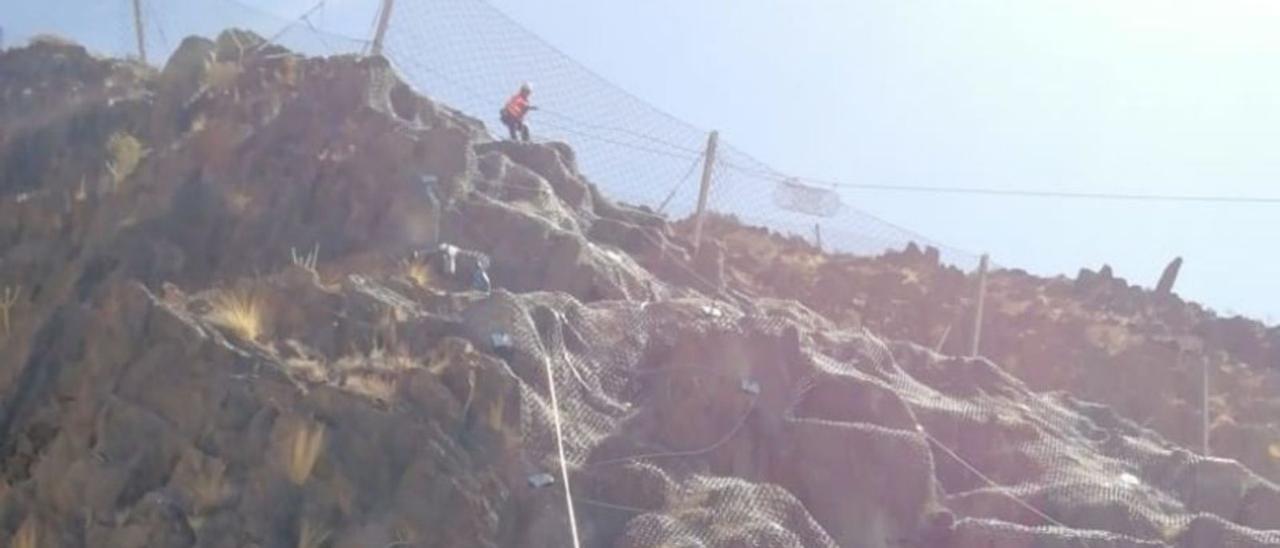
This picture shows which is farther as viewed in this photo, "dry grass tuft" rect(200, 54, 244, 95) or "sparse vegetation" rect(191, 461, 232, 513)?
"dry grass tuft" rect(200, 54, 244, 95)

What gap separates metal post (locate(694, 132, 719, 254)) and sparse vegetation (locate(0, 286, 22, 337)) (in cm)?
633

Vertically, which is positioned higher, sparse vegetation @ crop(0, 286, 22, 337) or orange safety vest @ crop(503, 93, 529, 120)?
orange safety vest @ crop(503, 93, 529, 120)

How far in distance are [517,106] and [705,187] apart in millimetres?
2068

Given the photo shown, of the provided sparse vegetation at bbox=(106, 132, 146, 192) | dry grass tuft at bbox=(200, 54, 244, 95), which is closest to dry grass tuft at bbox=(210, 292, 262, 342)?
sparse vegetation at bbox=(106, 132, 146, 192)

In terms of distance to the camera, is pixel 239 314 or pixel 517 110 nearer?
pixel 239 314

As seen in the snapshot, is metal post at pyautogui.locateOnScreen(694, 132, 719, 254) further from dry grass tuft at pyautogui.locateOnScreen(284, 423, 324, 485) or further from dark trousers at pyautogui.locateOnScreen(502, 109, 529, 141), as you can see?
dry grass tuft at pyautogui.locateOnScreen(284, 423, 324, 485)

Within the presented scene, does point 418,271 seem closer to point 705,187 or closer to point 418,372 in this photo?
point 418,372

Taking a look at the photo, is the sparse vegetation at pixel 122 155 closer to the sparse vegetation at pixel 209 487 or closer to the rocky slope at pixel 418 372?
the rocky slope at pixel 418 372

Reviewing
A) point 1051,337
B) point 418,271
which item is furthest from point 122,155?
point 1051,337

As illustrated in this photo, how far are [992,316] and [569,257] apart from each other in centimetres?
1152

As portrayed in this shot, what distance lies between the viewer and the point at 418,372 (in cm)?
1150

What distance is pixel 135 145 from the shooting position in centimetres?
1574

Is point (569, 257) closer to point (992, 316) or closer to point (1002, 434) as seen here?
point (1002, 434)

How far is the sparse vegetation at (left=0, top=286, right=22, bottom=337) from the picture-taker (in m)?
12.6
